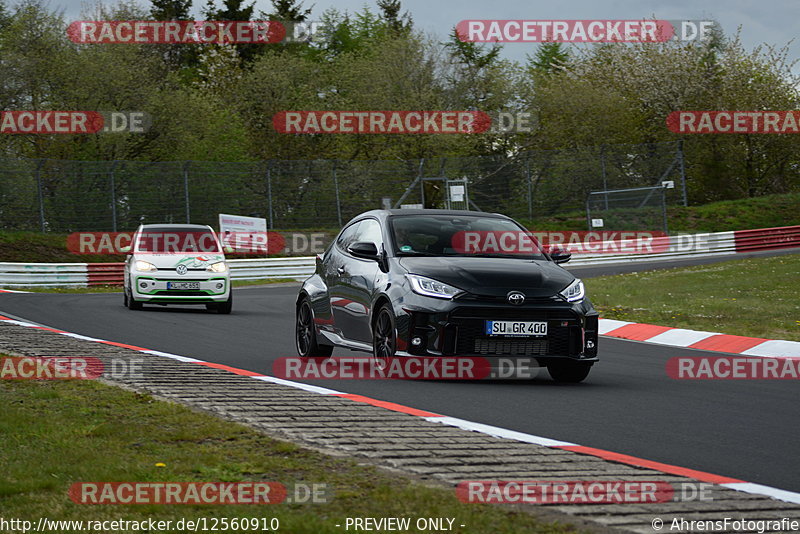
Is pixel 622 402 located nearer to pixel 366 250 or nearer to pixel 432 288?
pixel 432 288

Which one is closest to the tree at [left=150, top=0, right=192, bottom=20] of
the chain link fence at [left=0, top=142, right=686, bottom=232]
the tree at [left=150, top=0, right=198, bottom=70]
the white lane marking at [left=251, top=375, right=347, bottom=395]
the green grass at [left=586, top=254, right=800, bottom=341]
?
the tree at [left=150, top=0, right=198, bottom=70]

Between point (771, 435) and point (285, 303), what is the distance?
1599cm

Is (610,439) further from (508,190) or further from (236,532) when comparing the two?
(508,190)

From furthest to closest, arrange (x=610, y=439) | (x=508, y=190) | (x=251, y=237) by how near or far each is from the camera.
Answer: (x=508, y=190) → (x=251, y=237) → (x=610, y=439)

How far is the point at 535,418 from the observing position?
7.74 metres

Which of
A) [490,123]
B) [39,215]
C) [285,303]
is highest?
[490,123]

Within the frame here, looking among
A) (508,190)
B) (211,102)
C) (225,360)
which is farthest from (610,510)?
(211,102)

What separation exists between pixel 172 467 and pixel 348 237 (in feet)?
20.3

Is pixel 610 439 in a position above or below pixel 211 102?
below

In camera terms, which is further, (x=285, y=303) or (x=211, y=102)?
(x=211, y=102)

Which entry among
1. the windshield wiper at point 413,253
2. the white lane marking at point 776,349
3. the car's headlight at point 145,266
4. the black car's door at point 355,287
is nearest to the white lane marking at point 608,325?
the white lane marking at point 776,349

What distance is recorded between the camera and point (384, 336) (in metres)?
10.0

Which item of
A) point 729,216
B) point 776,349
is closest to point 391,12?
point 729,216

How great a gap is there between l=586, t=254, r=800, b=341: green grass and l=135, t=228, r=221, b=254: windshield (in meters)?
7.02
